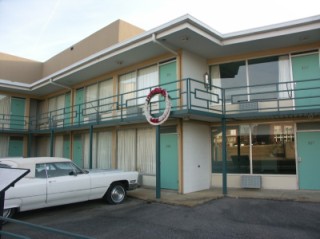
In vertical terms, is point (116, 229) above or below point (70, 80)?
below

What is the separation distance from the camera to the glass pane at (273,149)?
995 centimetres

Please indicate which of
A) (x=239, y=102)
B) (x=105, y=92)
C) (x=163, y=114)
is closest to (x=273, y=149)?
(x=239, y=102)

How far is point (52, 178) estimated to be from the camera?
737 cm

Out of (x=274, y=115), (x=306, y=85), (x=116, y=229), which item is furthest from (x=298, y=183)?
(x=116, y=229)

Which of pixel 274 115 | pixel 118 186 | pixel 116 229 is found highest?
pixel 274 115

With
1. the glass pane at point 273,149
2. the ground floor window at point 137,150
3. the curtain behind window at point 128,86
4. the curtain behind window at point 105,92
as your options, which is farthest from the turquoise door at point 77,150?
the glass pane at point 273,149

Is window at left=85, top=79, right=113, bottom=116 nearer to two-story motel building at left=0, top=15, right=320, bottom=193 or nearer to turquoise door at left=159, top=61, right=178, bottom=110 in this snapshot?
two-story motel building at left=0, top=15, right=320, bottom=193

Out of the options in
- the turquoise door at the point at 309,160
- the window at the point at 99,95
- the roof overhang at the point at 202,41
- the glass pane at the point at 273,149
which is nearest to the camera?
the roof overhang at the point at 202,41

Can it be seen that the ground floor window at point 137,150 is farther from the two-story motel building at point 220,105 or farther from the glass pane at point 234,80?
the glass pane at point 234,80

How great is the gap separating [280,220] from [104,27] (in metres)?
12.0

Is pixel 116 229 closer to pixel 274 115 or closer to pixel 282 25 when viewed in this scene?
pixel 274 115

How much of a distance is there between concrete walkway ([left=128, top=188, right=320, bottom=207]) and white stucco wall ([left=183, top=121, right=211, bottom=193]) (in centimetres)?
41

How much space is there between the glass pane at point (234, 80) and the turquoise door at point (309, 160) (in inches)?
97.1

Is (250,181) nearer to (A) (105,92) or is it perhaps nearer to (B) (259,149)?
(B) (259,149)
